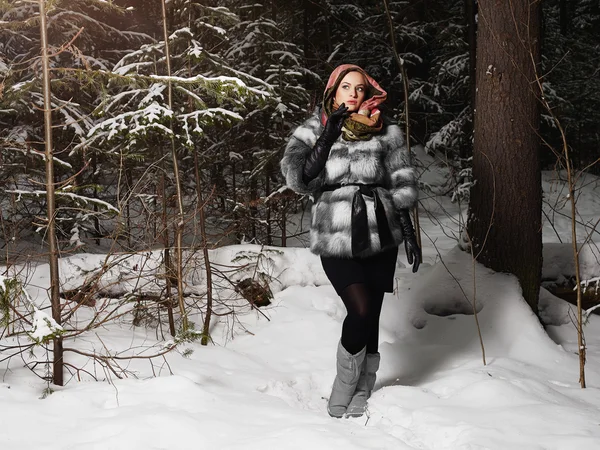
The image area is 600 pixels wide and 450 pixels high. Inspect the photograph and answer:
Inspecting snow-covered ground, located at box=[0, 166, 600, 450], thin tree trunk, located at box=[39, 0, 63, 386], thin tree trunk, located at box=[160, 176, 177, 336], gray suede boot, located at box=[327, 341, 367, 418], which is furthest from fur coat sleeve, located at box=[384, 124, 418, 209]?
thin tree trunk, located at box=[39, 0, 63, 386]

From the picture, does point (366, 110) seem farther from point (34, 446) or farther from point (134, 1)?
point (134, 1)

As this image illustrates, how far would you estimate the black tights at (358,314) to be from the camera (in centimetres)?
346

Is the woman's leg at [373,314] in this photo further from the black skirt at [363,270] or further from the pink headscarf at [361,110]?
the pink headscarf at [361,110]

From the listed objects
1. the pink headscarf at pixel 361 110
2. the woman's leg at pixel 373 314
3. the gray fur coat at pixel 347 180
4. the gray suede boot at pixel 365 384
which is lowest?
the gray suede boot at pixel 365 384

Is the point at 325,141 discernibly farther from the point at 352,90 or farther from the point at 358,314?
the point at 358,314

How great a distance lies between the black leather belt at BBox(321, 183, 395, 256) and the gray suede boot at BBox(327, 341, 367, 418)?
72cm

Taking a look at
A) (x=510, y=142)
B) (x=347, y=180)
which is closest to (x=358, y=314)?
(x=347, y=180)

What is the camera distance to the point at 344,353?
3551 mm

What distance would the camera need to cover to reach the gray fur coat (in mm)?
3467

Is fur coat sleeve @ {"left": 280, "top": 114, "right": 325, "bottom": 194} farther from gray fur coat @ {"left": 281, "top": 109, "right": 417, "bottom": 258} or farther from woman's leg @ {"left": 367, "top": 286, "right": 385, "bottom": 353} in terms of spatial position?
woman's leg @ {"left": 367, "top": 286, "right": 385, "bottom": 353}

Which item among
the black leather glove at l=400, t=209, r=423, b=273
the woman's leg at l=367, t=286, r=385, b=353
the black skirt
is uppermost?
the black leather glove at l=400, t=209, r=423, b=273

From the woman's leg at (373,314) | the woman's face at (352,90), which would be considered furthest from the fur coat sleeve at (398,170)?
the woman's leg at (373,314)

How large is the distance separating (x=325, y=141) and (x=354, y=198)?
16.5 inches

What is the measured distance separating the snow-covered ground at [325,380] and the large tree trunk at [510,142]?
0.33 metres
